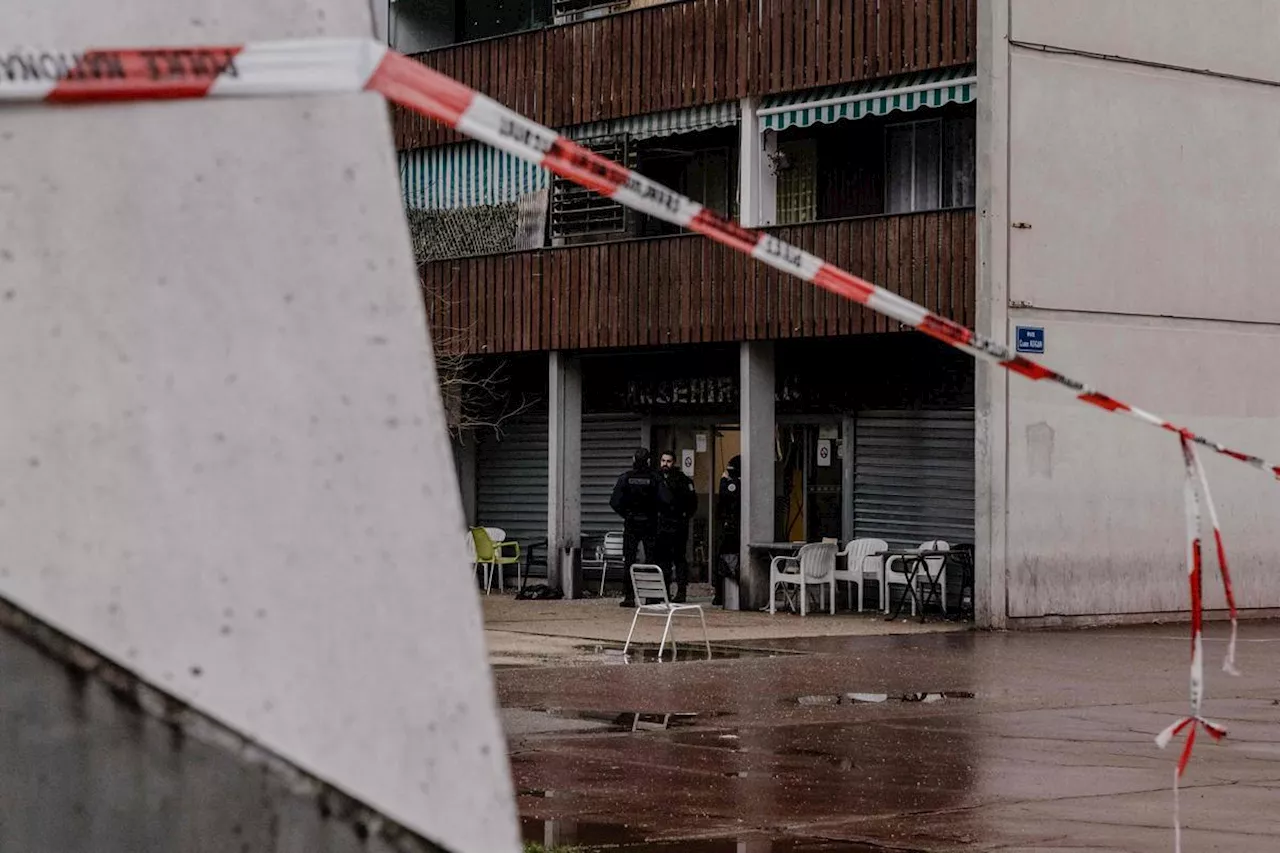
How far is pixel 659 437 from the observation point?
2930 cm

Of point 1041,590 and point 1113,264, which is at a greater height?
point 1113,264

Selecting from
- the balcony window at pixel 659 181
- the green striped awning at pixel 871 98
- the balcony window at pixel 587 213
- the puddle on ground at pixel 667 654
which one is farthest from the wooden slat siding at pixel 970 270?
the balcony window at pixel 587 213

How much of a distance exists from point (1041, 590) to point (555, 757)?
480 inches

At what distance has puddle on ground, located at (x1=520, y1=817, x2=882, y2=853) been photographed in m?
8.23

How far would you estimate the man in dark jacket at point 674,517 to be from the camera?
2528 cm

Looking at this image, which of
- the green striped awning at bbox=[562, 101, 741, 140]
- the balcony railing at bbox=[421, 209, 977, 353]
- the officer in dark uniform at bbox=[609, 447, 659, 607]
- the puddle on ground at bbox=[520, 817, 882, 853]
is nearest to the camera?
the puddle on ground at bbox=[520, 817, 882, 853]

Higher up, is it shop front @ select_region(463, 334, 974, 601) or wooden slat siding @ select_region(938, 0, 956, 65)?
wooden slat siding @ select_region(938, 0, 956, 65)

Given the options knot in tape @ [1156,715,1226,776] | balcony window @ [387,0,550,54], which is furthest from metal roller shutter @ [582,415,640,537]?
knot in tape @ [1156,715,1226,776]

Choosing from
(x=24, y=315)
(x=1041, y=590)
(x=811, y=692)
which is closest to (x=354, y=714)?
(x=24, y=315)

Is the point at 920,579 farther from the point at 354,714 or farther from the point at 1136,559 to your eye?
the point at 354,714

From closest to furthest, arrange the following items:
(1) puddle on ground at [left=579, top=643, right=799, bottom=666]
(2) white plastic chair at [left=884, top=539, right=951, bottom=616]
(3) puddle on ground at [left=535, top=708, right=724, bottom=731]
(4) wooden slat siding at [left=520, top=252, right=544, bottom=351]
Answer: (3) puddle on ground at [left=535, top=708, right=724, bottom=731], (1) puddle on ground at [left=579, top=643, right=799, bottom=666], (2) white plastic chair at [left=884, top=539, right=951, bottom=616], (4) wooden slat siding at [left=520, top=252, right=544, bottom=351]

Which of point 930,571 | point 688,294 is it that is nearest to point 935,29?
point 688,294

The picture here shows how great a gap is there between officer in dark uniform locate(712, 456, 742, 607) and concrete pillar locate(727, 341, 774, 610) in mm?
246

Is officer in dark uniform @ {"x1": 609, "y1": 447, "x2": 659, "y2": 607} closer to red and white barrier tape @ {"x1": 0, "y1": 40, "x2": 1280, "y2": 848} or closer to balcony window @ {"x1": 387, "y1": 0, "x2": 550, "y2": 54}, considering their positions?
balcony window @ {"x1": 387, "y1": 0, "x2": 550, "y2": 54}
